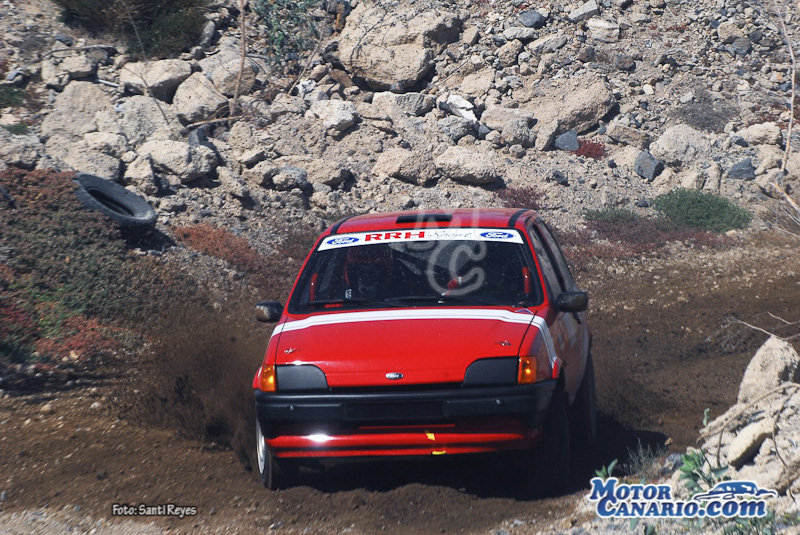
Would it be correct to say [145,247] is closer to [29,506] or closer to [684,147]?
[29,506]

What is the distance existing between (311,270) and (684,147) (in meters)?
16.1

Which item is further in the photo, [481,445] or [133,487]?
[133,487]

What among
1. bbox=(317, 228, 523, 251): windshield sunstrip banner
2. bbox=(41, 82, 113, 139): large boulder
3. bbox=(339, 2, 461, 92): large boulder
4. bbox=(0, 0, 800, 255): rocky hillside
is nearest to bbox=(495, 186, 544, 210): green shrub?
bbox=(0, 0, 800, 255): rocky hillside

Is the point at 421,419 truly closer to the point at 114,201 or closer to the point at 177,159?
the point at 114,201

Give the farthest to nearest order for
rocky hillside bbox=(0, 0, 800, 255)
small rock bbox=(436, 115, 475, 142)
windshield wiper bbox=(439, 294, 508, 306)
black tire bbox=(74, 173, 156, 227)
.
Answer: small rock bbox=(436, 115, 475, 142)
rocky hillside bbox=(0, 0, 800, 255)
black tire bbox=(74, 173, 156, 227)
windshield wiper bbox=(439, 294, 508, 306)

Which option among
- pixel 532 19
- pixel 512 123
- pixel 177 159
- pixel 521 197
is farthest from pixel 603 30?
pixel 177 159

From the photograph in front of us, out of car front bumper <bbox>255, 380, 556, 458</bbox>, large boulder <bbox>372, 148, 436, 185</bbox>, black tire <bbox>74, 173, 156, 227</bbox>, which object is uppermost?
car front bumper <bbox>255, 380, 556, 458</bbox>

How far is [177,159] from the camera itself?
1482 cm

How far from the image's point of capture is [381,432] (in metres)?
4.48

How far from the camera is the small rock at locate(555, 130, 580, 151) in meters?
20.0

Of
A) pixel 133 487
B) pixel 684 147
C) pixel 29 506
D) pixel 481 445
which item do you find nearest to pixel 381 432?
pixel 481 445

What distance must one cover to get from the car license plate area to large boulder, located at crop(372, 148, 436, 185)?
13133 mm

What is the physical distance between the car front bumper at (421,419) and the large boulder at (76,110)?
12848 millimetres

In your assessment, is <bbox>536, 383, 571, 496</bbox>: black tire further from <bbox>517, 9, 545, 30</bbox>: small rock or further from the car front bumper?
<bbox>517, 9, 545, 30</bbox>: small rock
